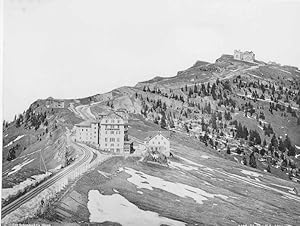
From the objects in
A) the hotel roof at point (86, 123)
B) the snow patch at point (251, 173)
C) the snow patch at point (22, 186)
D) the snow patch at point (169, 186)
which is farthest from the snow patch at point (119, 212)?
the snow patch at point (251, 173)

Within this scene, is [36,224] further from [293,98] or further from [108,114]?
[293,98]

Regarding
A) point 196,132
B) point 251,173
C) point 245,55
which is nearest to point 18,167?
point 196,132

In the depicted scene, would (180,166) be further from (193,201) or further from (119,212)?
(119,212)

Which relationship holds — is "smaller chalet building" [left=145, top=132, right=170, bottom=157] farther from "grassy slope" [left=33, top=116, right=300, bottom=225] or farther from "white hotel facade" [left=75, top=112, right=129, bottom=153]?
"white hotel facade" [left=75, top=112, right=129, bottom=153]

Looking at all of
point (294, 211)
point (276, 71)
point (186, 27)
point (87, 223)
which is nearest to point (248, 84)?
point (276, 71)

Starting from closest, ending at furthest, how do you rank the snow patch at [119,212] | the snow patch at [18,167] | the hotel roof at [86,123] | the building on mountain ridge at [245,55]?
the snow patch at [119,212] → the snow patch at [18,167] → the hotel roof at [86,123] → the building on mountain ridge at [245,55]

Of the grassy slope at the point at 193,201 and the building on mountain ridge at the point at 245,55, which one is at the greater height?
the building on mountain ridge at the point at 245,55

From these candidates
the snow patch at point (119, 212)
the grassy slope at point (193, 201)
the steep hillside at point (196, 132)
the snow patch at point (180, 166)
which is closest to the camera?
the snow patch at point (119, 212)

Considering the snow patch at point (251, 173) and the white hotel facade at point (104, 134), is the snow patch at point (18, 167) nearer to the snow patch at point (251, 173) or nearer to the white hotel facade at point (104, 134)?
the white hotel facade at point (104, 134)
